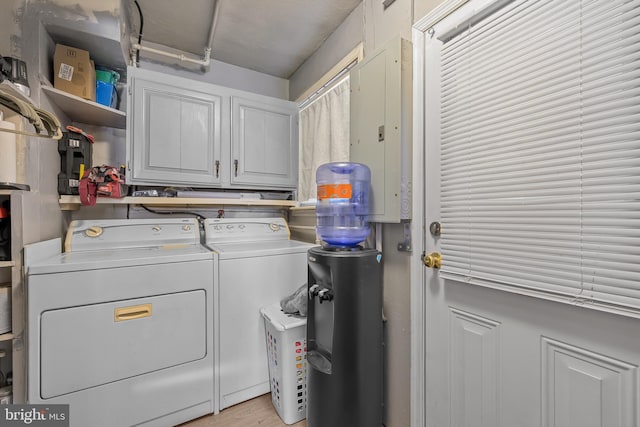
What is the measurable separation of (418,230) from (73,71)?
217 centimetres

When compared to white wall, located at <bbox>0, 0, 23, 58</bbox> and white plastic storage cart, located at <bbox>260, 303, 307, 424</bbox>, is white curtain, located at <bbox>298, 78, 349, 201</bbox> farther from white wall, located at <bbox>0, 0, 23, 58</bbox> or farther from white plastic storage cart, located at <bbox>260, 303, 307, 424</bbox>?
A: white wall, located at <bbox>0, 0, 23, 58</bbox>

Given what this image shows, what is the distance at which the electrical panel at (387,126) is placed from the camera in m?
1.35

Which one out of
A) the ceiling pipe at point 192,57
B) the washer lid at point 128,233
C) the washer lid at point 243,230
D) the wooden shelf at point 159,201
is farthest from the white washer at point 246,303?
the ceiling pipe at point 192,57

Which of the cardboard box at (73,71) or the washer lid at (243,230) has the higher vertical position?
the cardboard box at (73,71)

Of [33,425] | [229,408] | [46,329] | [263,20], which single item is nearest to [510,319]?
[229,408]

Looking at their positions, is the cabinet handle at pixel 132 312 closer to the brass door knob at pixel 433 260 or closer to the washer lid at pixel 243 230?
the washer lid at pixel 243 230

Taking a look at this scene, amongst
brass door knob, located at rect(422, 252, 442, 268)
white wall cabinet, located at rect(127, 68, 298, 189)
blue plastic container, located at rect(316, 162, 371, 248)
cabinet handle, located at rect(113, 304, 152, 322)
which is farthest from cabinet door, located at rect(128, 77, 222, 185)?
brass door knob, located at rect(422, 252, 442, 268)

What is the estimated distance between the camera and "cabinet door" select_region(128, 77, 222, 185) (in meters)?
1.87

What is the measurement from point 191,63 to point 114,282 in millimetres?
2004

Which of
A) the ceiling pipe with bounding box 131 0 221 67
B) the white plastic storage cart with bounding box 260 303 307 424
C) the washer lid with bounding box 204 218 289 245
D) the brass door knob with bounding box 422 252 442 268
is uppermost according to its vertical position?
the ceiling pipe with bounding box 131 0 221 67

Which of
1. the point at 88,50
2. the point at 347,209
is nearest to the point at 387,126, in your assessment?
the point at 347,209

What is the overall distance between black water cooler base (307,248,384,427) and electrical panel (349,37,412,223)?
0.98 ft

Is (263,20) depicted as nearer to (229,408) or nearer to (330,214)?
(330,214)

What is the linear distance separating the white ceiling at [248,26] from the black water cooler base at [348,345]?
1714mm
